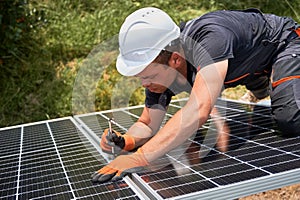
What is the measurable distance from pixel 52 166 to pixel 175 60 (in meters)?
1.40

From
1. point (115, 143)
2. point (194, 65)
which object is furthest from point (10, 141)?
point (194, 65)

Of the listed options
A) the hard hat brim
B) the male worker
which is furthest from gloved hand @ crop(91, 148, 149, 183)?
the hard hat brim

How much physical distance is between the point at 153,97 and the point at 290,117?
1.33 meters

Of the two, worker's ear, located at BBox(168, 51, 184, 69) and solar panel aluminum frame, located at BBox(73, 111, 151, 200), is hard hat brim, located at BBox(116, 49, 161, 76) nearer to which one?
worker's ear, located at BBox(168, 51, 184, 69)

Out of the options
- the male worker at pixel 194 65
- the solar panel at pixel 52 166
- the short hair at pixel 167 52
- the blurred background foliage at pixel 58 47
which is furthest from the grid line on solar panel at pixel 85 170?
the blurred background foliage at pixel 58 47

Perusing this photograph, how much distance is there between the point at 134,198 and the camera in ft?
8.48

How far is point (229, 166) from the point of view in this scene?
2979 millimetres

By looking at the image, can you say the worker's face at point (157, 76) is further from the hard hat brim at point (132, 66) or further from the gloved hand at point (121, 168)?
the gloved hand at point (121, 168)

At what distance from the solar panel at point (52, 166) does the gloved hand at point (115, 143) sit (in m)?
0.11

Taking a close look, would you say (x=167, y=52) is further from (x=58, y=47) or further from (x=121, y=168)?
(x=58, y=47)

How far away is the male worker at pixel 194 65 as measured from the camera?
3033mm

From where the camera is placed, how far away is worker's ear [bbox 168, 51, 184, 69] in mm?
3449

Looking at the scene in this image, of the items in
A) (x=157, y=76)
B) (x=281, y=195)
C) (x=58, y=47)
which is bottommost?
(x=281, y=195)

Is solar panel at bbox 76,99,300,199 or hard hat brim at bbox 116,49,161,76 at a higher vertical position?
hard hat brim at bbox 116,49,161,76
